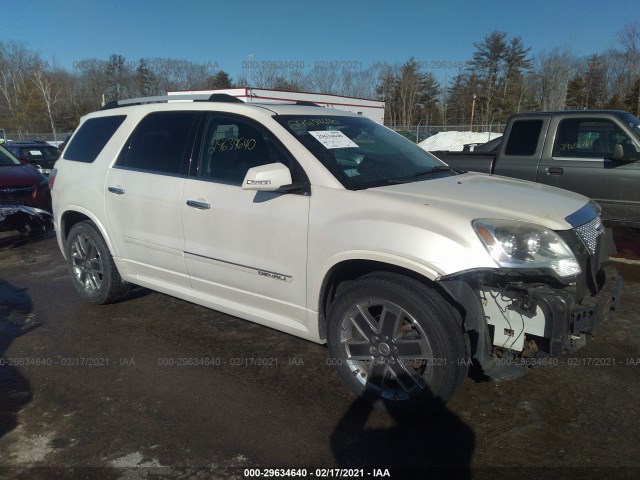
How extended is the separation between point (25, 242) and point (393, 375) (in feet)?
24.8

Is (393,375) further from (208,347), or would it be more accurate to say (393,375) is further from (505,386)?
(208,347)

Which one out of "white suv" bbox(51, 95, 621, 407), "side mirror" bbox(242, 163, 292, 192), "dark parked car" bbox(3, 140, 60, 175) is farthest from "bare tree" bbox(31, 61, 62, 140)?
"side mirror" bbox(242, 163, 292, 192)

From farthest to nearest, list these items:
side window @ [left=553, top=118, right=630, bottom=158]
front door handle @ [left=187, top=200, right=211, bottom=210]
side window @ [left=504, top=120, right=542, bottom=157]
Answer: side window @ [left=504, top=120, right=542, bottom=157] → side window @ [left=553, top=118, right=630, bottom=158] → front door handle @ [left=187, top=200, right=211, bottom=210]

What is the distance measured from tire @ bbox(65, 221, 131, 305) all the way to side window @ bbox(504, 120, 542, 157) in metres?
5.34

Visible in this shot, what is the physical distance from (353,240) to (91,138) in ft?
10.8

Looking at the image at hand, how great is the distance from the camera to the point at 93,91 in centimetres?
6606

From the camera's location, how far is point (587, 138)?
6.54 m

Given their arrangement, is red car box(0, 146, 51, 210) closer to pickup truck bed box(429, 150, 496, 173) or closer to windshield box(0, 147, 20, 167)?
windshield box(0, 147, 20, 167)

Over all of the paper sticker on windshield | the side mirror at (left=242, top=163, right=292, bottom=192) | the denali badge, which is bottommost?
the denali badge

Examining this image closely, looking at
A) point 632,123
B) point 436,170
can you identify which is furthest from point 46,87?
point 436,170

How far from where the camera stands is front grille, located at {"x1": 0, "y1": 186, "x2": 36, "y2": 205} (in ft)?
26.7

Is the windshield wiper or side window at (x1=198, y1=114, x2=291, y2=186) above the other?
side window at (x1=198, y1=114, x2=291, y2=186)

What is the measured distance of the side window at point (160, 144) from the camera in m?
4.06

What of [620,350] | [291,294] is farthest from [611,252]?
[291,294]
